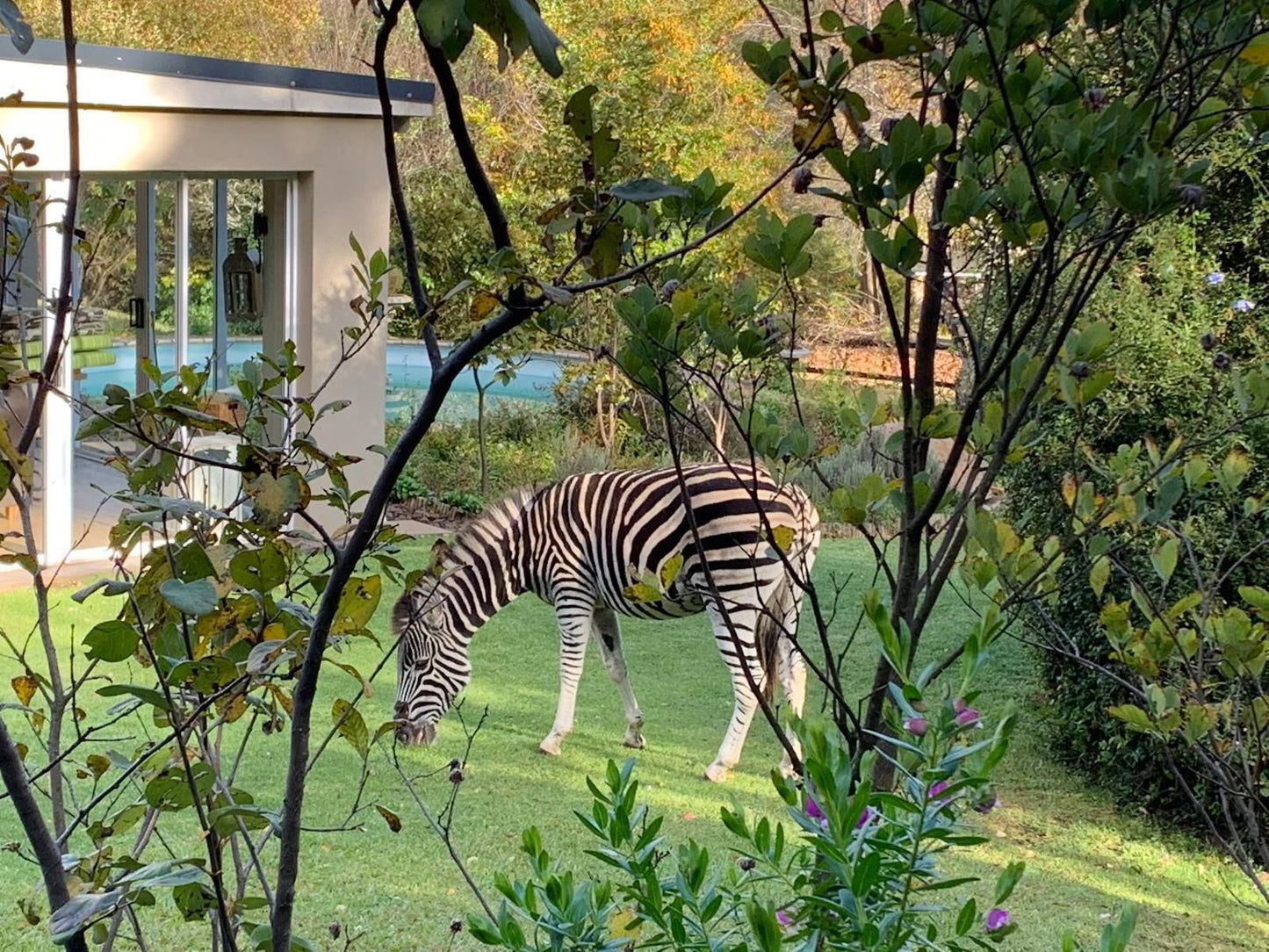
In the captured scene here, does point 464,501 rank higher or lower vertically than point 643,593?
lower

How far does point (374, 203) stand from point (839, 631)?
5.21 meters

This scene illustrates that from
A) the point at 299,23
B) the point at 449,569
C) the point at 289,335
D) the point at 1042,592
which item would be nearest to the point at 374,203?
the point at 289,335

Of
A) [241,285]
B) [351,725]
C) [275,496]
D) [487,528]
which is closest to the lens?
[275,496]

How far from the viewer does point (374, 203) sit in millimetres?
11023

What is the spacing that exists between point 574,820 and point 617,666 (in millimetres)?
1107

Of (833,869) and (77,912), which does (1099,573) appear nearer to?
(833,869)

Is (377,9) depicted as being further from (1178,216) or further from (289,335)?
(289,335)

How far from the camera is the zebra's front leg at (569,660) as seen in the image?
6.71m

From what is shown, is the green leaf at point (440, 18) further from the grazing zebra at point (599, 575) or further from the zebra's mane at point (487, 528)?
the zebra's mane at point (487, 528)

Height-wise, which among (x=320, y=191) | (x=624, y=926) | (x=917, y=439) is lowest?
(x=624, y=926)

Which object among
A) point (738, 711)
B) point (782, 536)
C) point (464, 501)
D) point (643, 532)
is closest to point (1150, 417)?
point (738, 711)

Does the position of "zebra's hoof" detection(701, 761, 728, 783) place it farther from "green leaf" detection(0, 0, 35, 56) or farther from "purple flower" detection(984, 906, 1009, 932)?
"green leaf" detection(0, 0, 35, 56)

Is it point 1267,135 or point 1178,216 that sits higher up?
point 1178,216

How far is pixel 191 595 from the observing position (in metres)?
1.09
